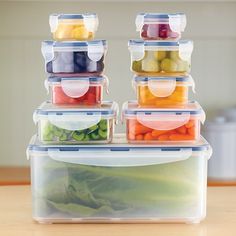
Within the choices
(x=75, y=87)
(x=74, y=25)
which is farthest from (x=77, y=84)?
(x=74, y=25)

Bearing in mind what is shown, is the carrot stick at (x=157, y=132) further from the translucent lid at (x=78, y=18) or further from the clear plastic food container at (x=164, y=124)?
the translucent lid at (x=78, y=18)

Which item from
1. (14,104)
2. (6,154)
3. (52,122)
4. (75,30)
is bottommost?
(6,154)

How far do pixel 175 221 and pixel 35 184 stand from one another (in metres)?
0.25

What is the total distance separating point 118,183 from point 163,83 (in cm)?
20

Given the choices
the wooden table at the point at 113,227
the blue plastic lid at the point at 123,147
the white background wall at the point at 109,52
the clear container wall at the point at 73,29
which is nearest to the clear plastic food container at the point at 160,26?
the clear container wall at the point at 73,29

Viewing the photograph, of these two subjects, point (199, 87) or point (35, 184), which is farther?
point (199, 87)

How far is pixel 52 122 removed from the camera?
4.00ft

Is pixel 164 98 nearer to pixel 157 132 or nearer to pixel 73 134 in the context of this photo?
pixel 157 132

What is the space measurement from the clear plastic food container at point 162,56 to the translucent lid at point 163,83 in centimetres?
1

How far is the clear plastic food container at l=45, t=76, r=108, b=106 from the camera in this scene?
126cm

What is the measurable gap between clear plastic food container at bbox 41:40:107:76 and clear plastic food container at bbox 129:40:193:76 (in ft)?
0.24

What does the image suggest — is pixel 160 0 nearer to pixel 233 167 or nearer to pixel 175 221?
pixel 233 167

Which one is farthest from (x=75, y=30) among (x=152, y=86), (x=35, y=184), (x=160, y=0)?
(x=160, y=0)

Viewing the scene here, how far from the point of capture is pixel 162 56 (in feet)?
4.12
